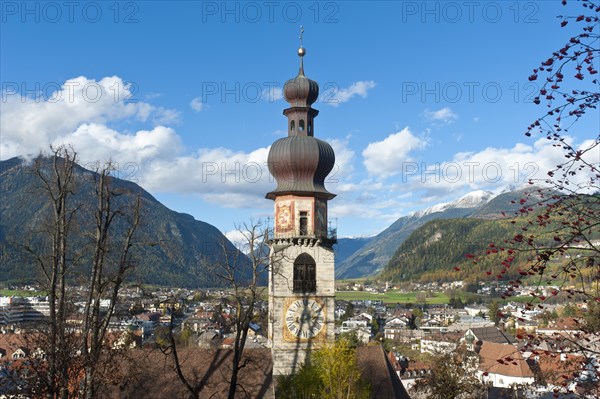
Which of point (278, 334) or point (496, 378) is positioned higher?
point (278, 334)

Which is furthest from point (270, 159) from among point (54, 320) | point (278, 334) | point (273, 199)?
point (54, 320)

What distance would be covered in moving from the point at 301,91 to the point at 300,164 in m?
4.19

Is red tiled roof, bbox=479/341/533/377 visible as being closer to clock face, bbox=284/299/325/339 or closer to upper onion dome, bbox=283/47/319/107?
clock face, bbox=284/299/325/339

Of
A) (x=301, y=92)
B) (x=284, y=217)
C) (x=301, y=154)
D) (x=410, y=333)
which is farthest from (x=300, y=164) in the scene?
(x=410, y=333)

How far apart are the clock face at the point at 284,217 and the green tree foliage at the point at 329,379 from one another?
6.62 metres

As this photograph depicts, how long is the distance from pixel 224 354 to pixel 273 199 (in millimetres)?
8593

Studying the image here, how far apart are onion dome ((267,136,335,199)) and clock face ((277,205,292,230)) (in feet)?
2.64

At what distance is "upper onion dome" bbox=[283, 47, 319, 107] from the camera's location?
32.5 m

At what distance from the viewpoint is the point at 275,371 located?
30484 millimetres

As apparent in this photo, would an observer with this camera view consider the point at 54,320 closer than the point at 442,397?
Yes

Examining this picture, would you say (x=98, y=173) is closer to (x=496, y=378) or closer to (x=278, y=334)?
(x=278, y=334)

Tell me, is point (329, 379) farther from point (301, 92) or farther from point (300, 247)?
point (301, 92)

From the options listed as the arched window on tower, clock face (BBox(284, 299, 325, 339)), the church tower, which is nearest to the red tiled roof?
clock face (BBox(284, 299, 325, 339))

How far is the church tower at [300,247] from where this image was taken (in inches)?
1209
